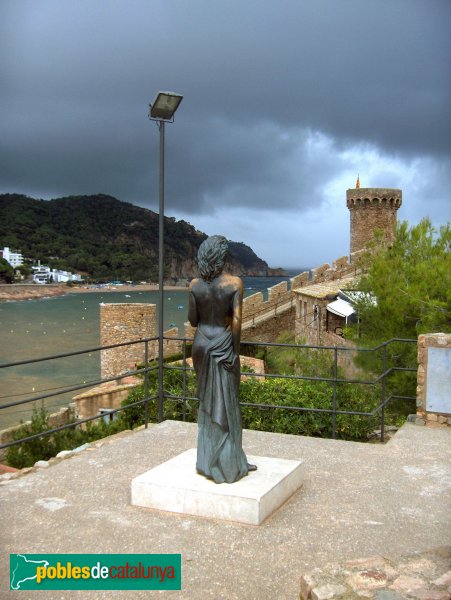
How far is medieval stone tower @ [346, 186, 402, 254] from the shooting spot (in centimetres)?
4454

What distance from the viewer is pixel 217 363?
178 inches

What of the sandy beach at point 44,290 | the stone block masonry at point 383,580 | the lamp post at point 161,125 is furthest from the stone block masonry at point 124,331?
the sandy beach at point 44,290

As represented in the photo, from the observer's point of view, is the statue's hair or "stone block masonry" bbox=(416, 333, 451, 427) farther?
"stone block masonry" bbox=(416, 333, 451, 427)

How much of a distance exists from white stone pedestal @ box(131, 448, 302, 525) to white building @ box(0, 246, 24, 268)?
100637 mm

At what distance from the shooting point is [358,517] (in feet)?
14.0

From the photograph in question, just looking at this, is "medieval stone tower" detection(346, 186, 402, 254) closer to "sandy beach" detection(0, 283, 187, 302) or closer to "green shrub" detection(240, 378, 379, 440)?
"green shrub" detection(240, 378, 379, 440)

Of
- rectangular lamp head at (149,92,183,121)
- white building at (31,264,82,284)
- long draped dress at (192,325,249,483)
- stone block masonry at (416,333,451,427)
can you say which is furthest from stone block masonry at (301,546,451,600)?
white building at (31,264,82,284)

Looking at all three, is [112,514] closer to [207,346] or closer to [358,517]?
[207,346]

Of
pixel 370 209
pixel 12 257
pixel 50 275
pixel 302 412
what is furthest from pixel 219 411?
pixel 50 275

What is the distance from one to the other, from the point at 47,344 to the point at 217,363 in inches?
1818

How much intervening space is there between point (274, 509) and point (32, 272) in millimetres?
103921

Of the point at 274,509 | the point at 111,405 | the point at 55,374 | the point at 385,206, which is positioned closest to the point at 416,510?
the point at 274,509

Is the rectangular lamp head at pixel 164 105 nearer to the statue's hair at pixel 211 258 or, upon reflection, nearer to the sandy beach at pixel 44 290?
the statue's hair at pixel 211 258

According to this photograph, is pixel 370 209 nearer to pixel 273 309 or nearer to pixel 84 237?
pixel 273 309
